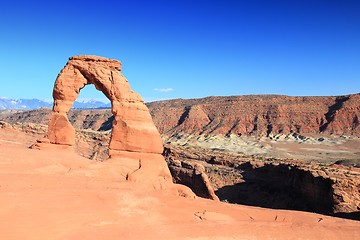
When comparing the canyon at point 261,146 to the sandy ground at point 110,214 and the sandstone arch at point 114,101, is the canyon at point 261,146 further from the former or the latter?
the sandy ground at point 110,214

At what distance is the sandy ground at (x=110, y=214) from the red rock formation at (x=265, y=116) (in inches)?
3260

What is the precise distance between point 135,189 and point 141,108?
6980 millimetres

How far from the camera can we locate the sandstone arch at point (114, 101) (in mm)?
18438

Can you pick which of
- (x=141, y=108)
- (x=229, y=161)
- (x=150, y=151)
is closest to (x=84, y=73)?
(x=141, y=108)

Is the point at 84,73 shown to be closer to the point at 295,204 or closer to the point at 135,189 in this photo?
the point at 135,189

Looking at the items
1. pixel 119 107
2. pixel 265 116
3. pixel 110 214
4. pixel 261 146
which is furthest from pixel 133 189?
pixel 265 116

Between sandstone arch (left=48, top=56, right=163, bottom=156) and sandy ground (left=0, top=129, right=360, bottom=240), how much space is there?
389 centimetres

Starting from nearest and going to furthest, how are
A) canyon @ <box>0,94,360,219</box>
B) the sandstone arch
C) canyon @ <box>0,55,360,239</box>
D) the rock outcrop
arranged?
canyon @ <box>0,55,360,239</box>, the rock outcrop, the sandstone arch, canyon @ <box>0,94,360,219</box>

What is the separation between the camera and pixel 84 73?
1936 cm

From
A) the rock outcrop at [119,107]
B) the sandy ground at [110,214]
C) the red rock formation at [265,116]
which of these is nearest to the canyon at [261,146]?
the red rock formation at [265,116]

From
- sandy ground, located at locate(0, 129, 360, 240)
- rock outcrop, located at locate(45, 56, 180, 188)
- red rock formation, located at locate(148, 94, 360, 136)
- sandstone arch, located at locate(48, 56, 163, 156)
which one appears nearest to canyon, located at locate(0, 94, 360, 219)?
red rock formation, located at locate(148, 94, 360, 136)

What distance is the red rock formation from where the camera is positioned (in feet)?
303

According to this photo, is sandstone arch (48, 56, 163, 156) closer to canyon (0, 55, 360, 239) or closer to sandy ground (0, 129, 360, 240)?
canyon (0, 55, 360, 239)

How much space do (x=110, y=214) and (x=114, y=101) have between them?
968 centimetres
